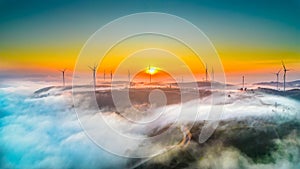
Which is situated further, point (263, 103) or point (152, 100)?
point (263, 103)

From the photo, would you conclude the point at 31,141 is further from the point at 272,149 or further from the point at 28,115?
the point at 272,149

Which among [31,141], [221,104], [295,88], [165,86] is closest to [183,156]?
[221,104]

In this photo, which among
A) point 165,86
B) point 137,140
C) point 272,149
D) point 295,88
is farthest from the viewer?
point 272,149

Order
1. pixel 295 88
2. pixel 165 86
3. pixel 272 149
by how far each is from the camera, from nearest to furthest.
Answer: pixel 165 86
pixel 295 88
pixel 272 149

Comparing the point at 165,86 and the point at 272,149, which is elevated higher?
the point at 165,86

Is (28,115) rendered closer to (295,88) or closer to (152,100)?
(152,100)

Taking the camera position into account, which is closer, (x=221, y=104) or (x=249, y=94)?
(x=221, y=104)

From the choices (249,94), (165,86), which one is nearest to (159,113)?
(165,86)

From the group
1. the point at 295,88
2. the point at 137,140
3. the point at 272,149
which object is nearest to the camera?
the point at 295,88

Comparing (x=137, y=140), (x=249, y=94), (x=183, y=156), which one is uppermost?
(x=249, y=94)
